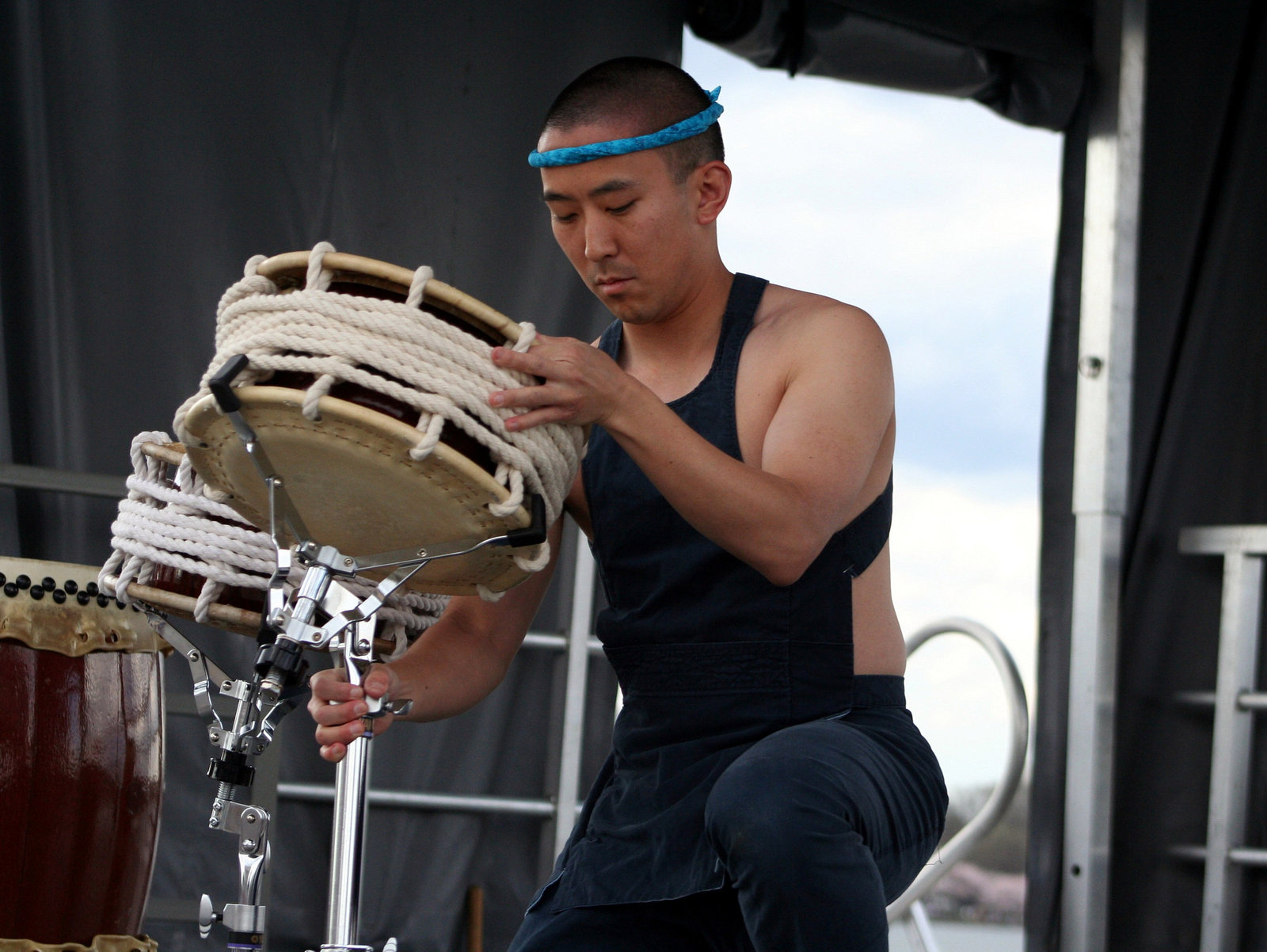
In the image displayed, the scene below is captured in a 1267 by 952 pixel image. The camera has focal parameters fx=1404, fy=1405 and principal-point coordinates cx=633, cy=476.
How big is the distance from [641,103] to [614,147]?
0.40ft

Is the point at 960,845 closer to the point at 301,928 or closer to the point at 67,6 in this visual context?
the point at 301,928

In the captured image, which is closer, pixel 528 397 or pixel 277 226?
pixel 528 397

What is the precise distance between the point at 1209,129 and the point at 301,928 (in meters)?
3.02

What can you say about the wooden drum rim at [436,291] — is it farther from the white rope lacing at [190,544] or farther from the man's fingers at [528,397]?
the white rope lacing at [190,544]

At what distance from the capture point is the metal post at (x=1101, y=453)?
3338mm

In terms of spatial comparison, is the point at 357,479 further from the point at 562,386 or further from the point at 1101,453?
the point at 1101,453

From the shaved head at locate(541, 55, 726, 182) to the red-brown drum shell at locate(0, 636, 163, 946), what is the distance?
1068 mm

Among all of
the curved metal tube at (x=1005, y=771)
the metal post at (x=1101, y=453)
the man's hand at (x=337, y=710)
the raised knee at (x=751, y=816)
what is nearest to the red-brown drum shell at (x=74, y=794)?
the man's hand at (x=337, y=710)

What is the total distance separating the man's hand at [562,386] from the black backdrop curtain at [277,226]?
1882 millimetres

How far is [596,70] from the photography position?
5.64 feet

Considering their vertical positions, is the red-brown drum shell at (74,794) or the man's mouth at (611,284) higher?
the man's mouth at (611,284)

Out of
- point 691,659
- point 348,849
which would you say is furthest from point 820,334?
point 348,849

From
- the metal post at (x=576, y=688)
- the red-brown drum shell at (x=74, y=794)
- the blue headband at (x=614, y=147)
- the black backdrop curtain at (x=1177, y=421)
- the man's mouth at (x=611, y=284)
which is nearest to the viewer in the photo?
the blue headband at (x=614, y=147)

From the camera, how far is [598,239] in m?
1.61
